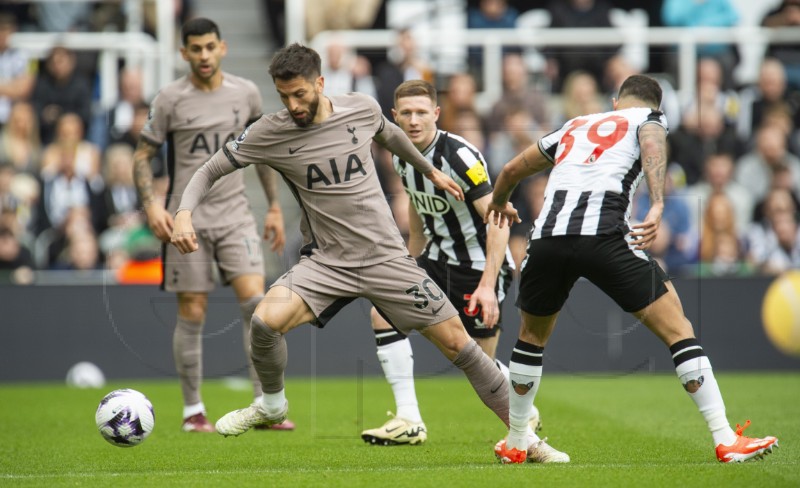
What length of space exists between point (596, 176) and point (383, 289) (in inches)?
52.2

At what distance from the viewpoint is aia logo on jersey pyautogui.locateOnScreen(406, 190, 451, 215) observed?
7523mm

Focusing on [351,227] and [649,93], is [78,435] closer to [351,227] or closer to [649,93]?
[351,227]

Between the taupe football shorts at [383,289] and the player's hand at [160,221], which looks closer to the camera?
the taupe football shorts at [383,289]

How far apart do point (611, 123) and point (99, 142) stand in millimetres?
9317

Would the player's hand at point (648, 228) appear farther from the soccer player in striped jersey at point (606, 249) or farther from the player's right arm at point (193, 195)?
the player's right arm at point (193, 195)

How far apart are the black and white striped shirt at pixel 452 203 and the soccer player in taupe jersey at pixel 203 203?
118 centimetres

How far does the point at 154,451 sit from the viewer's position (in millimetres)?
7070

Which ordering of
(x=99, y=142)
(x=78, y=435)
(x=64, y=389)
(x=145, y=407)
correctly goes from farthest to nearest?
(x=99, y=142) → (x=64, y=389) → (x=78, y=435) → (x=145, y=407)

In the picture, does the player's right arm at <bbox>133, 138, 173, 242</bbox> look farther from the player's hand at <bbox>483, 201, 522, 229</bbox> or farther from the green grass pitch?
the player's hand at <bbox>483, 201, 522, 229</bbox>

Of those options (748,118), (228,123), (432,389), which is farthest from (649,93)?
Result: (748,118)

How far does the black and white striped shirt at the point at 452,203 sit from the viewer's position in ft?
23.9

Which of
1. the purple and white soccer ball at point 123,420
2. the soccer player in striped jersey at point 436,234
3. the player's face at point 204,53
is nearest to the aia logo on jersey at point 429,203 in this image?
the soccer player in striped jersey at point 436,234

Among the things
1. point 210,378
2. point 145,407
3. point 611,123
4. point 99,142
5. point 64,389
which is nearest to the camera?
point 611,123

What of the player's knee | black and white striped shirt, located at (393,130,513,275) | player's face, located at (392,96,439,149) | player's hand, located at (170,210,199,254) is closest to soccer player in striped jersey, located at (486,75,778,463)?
black and white striped shirt, located at (393,130,513,275)
